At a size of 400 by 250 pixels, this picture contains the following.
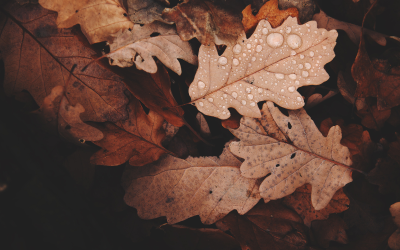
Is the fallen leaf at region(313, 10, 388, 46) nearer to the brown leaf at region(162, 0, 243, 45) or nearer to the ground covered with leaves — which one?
the ground covered with leaves

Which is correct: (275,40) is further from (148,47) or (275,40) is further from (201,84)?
(148,47)

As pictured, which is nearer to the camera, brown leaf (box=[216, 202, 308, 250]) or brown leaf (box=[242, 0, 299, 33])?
brown leaf (box=[242, 0, 299, 33])

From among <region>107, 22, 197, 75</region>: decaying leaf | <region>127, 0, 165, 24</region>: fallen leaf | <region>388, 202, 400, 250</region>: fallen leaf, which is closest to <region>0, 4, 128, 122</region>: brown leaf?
<region>107, 22, 197, 75</region>: decaying leaf

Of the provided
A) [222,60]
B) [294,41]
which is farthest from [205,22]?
[294,41]

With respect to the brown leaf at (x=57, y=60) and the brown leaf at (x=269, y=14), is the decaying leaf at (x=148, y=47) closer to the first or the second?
the brown leaf at (x=57, y=60)

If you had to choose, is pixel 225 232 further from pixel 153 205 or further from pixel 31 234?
pixel 31 234
